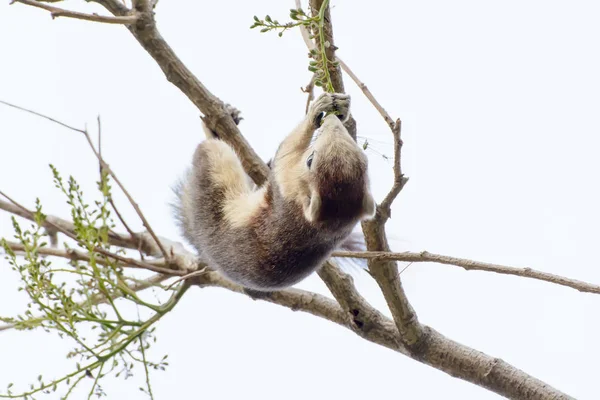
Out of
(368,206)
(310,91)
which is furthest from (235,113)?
(368,206)

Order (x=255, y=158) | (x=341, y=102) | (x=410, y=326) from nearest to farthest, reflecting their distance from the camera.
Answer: (x=341, y=102)
(x=410, y=326)
(x=255, y=158)

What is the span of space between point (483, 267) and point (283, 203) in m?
1.16

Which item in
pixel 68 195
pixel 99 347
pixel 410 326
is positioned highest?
pixel 410 326

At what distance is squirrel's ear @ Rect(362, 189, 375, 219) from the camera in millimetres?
3102

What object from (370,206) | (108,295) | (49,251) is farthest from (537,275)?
(49,251)

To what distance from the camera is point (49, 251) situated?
387cm

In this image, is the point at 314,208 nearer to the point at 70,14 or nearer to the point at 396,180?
the point at 396,180

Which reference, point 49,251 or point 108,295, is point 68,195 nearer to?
point 108,295

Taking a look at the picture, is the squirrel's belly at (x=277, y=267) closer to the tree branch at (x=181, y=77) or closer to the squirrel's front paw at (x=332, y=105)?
the tree branch at (x=181, y=77)

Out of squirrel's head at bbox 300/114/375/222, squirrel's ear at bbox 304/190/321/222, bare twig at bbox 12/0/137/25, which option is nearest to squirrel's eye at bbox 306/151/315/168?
squirrel's head at bbox 300/114/375/222

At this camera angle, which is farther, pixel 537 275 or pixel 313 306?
pixel 313 306

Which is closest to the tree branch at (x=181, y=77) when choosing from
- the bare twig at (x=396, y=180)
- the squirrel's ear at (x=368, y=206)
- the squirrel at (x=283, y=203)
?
the squirrel at (x=283, y=203)

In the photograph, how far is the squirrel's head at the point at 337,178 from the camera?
312 centimetres

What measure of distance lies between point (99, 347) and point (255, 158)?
4.68 feet
